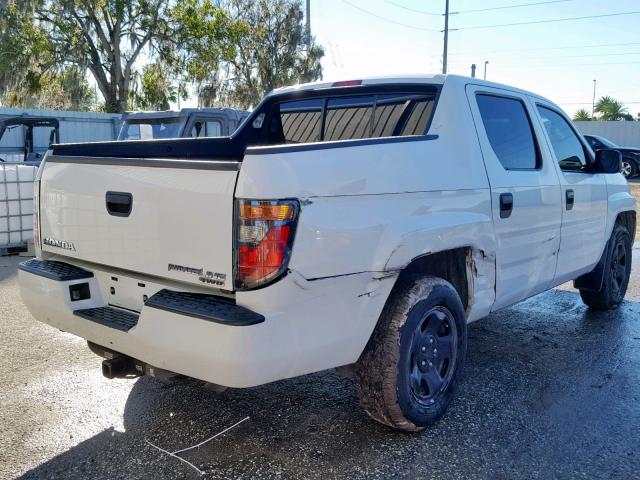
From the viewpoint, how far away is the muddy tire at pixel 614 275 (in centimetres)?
585

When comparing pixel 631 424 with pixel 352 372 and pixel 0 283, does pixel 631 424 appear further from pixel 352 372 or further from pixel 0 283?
pixel 0 283

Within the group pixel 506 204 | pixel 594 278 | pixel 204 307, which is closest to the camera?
pixel 204 307

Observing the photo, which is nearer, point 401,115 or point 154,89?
point 401,115

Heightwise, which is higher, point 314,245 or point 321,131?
point 321,131

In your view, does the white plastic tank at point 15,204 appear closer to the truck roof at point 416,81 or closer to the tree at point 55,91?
the truck roof at point 416,81

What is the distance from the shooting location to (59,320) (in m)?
3.35

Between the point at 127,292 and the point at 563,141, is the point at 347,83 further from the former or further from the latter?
the point at 127,292

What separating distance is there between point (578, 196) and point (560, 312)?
1651 millimetres

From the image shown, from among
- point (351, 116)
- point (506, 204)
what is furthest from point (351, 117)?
point (506, 204)

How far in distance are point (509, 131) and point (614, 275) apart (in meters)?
2.66

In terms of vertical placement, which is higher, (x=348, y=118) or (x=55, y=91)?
(x=55, y=91)

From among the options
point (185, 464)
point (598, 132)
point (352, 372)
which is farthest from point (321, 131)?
point (598, 132)

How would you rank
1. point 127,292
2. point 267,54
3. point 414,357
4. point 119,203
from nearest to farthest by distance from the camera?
1. point 119,203
2. point 127,292
3. point 414,357
4. point 267,54

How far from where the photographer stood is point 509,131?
422 centimetres
